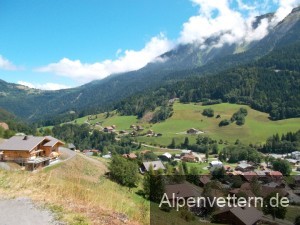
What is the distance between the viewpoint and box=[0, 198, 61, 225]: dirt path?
924 cm

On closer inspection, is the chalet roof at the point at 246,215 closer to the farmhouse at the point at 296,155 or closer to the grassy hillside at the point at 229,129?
the farmhouse at the point at 296,155

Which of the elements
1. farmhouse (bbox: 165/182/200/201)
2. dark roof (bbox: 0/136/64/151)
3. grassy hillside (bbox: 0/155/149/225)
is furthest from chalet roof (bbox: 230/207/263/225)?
grassy hillside (bbox: 0/155/149/225)

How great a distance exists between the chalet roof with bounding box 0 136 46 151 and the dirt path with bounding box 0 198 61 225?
38257 millimetres

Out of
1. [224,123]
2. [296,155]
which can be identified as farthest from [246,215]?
[224,123]

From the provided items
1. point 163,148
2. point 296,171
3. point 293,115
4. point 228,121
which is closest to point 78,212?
point 296,171

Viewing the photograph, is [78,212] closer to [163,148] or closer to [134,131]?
[163,148]

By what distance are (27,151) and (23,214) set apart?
3964 cm

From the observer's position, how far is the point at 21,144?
48.5 metres

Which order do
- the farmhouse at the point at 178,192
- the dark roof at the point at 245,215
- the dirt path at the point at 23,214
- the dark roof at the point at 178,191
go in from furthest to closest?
the dark roof at the point at 178,191
the farmhouse at the point at 178,192
the dark roof at the point at 245,215
the dirt path at the point at 23,214

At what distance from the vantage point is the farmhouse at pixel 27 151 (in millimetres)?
Answer: 46969

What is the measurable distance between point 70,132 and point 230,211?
162144 mm

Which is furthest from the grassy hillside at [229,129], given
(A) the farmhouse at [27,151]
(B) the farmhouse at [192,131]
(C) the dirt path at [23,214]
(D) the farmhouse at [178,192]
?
(C) the dirt path at [23,214]

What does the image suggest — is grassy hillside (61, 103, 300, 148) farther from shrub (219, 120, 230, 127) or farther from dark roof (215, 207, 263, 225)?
dark roof (215, 207, 263, 225)

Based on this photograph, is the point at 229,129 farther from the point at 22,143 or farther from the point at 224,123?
the point at 22,143
